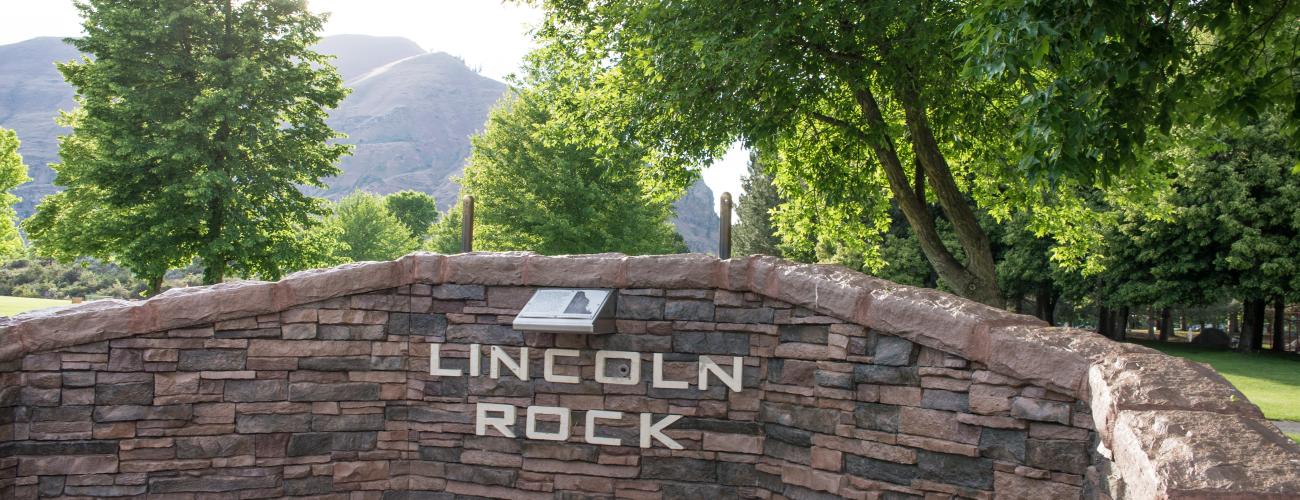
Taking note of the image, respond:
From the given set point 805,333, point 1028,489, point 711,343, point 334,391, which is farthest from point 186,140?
point 1028,489

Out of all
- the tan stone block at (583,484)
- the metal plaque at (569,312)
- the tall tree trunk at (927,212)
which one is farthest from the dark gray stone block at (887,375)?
the tall tree trunk at (927,212)

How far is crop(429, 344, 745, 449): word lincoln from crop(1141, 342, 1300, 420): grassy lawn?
7545 millimetres

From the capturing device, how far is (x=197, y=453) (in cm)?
452

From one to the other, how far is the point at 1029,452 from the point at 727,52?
4872 millimetres

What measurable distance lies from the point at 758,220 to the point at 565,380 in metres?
28.1

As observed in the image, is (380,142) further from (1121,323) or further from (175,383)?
(175,383)

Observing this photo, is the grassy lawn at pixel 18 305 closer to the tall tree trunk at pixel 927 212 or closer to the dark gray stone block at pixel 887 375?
the tall tree trunk at pixel 927 212

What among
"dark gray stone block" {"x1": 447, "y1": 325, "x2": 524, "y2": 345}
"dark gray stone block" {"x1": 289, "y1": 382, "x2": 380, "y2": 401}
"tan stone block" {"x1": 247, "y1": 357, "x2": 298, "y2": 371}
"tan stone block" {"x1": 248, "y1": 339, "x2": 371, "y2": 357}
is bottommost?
"dark gray stone block" {"x1": 289, "y1": 382, "x2": 380, "y2": 401}

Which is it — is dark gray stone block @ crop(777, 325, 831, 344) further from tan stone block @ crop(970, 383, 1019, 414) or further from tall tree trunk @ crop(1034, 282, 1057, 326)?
tall tree trunk @ crop(1034, 282, 1057, 326)

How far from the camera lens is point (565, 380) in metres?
→ 4.50

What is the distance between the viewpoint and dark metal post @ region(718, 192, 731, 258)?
16.3ft

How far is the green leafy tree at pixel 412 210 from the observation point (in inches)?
2100

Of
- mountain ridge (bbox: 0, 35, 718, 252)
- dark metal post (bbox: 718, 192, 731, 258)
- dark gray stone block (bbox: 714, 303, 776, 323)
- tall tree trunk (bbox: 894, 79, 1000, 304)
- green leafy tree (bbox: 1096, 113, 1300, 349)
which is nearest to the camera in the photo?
dark gray stone block (bbox: 714, 303, 776, 323)

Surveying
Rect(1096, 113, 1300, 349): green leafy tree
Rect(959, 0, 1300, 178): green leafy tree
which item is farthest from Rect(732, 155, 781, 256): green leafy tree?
Rect(959, 0, 1300, 178): green leafy tree
